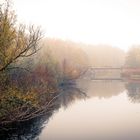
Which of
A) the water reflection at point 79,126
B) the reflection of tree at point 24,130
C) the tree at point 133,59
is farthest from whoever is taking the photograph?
the tree at point 133,59

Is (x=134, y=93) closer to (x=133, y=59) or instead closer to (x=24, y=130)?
(x=24, y=130)

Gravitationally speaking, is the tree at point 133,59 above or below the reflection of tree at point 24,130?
above

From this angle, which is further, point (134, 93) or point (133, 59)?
point (133, 59)

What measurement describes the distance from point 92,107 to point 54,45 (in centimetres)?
7992

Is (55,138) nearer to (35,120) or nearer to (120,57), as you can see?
(35,120)

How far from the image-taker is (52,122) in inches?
1177

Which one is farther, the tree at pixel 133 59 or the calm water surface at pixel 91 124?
the tree at pixel 133 59

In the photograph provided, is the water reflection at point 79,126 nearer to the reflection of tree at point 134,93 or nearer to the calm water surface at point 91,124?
the calm water surface at point 91,124

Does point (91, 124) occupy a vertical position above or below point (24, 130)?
above

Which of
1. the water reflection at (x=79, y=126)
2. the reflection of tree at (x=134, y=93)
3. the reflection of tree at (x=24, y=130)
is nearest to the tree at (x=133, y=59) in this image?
the reflection of tree at (x=134, y=93)

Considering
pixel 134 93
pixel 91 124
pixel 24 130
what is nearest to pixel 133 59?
pixel 134 93

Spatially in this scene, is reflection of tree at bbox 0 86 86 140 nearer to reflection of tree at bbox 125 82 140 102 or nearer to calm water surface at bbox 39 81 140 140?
calm water surface at bbox 39 81 140 140

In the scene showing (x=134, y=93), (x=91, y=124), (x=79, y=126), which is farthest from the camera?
(x=134, y=93)

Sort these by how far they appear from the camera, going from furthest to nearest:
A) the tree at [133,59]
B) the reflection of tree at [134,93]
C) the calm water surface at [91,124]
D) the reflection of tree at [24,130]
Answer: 1. the tree at [133,59]
2. the reflection of tree at [134,93]
3. the calm water surface at [91,124]
4. the reflection of tree at [24,130]
